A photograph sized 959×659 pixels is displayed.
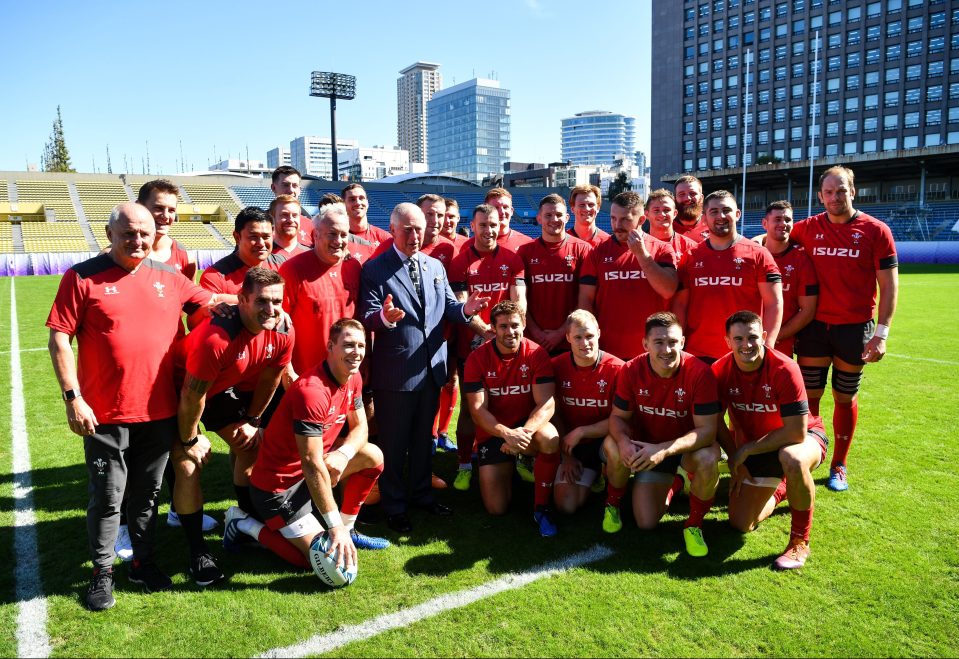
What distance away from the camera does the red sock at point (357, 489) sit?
4316mm

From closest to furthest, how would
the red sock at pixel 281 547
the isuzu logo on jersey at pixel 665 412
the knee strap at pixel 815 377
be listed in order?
the red sock at pixel 281 547, the isuzu logo on jersey at pixel 665 412, the knee strap at pixel 815 377

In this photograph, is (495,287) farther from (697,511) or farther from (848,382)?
(848,382)

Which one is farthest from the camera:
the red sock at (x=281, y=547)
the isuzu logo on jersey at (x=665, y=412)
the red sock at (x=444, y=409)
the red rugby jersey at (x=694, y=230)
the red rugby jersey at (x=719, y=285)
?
the red sock at (x=444, y=409)

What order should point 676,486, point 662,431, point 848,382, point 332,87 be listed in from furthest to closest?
point 332,87 < point 848,382 < point 676,486 < point 662,431

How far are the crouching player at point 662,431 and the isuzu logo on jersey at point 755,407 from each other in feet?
0.83

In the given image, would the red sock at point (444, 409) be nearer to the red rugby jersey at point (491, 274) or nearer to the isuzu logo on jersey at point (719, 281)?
the red rugby jersey at point (491, 274)

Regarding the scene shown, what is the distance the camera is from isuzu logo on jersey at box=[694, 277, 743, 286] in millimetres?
4953

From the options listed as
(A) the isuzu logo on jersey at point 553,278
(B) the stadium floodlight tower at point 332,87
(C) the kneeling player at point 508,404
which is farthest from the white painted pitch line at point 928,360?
(B) the stadium floodlight tower at point 332,87

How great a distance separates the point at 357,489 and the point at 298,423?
0.79 m

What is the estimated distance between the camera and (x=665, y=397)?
444 cm

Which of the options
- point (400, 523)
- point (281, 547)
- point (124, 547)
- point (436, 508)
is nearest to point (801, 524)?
point (436, 508)

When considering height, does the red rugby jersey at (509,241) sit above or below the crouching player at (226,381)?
above

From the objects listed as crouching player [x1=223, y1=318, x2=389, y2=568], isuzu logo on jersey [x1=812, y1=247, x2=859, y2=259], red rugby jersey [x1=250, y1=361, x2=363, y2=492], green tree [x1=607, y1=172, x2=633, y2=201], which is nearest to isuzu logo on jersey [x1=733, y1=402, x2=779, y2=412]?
isuzu logo on jersey [x1=812, y1=247, x2=859, y2=259]

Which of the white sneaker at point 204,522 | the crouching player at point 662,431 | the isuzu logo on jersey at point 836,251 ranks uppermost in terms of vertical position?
the isuzu logo on jersey at point 836,251
